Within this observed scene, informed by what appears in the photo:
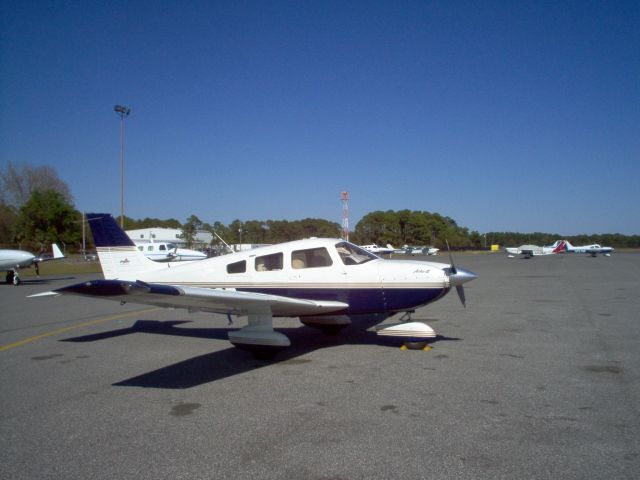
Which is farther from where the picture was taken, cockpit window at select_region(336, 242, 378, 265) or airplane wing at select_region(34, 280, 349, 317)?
cockpit window at select_region(336, 242, 378, 265)

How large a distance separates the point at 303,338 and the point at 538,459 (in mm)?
5983

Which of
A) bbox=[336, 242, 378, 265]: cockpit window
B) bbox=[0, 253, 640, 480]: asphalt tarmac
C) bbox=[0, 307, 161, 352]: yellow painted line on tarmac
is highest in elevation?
bbox=[336, 242, 378, 265]: cockpit window

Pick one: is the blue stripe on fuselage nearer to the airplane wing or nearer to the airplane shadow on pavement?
the airplane wing

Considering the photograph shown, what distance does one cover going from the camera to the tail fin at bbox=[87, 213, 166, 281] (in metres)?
9.92

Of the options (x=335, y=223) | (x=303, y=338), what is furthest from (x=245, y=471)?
(x=335, y=223)

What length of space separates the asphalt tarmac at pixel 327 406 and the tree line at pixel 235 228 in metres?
38.5

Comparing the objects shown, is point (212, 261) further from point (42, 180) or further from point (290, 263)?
point (42, 180)

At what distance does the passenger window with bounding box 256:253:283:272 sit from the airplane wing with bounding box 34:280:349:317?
0.99 meters

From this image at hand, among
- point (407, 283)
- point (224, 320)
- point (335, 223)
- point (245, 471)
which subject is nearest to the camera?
point (245, 471)

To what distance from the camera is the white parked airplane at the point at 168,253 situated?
1471 inches

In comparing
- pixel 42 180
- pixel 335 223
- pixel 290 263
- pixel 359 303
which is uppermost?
pixel 42 180

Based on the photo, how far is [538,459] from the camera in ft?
12.3

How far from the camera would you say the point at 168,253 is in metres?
40.5

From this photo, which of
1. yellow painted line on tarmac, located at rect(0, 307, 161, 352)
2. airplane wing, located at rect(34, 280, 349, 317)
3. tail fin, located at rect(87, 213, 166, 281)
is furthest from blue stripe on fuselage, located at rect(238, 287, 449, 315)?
yellow painted line on tarmac, located at rect(0, 307, 161, 352)
